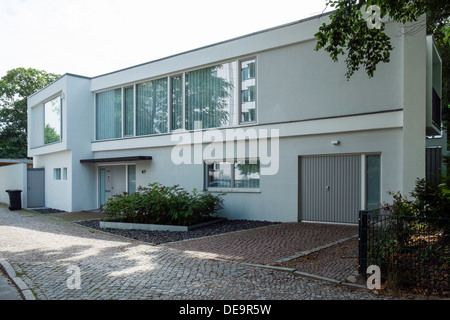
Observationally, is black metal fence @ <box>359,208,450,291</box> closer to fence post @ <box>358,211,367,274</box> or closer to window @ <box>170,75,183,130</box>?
fence post @ <box>358,211,367,274</box>

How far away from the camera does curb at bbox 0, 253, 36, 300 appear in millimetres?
4988

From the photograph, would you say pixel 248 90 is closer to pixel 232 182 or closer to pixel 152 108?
pixel 232 182

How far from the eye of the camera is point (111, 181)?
55.6 feet

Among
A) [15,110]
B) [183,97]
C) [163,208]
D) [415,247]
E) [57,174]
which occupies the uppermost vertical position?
[15,110]

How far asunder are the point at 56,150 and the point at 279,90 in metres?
12.3

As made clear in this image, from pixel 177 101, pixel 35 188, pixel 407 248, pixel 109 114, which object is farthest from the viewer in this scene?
pixel 35 188

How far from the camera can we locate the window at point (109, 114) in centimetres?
1688

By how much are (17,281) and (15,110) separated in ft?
120

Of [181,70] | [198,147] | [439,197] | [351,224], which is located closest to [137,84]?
[181,70]

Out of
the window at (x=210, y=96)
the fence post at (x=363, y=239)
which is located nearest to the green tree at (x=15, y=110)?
the window at (x=210, y=96)

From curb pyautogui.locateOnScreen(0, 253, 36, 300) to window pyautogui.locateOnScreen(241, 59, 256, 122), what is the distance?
27.6ft

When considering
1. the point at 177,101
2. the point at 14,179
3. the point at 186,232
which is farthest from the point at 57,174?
the point at 186,232

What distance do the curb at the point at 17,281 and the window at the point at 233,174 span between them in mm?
7448

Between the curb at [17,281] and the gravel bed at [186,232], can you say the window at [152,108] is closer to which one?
the gravel bed at [186,232]
